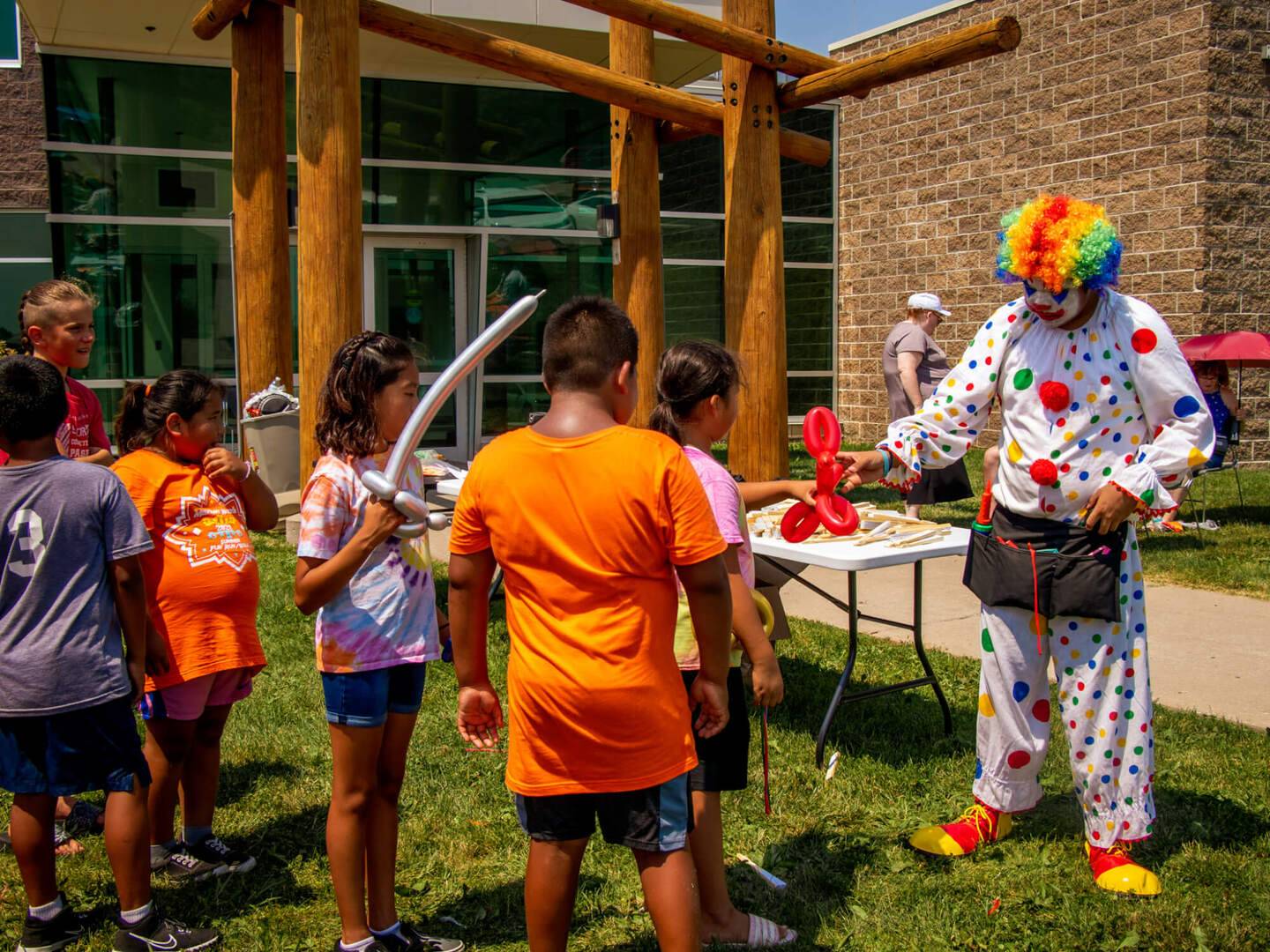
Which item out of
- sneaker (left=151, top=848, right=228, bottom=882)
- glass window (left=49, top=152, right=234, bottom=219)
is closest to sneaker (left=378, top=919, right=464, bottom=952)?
sneaker (left=151, top=848, right=228, bottom=882)

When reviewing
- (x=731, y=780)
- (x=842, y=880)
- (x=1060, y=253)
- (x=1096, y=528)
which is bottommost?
(x=842, y=880)

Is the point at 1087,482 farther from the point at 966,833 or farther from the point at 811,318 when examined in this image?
the point at 811,318

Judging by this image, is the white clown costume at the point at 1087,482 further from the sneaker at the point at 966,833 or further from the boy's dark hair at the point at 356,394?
the boy's dark hair at the point at 356,394

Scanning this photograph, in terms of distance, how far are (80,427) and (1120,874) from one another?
3.87m

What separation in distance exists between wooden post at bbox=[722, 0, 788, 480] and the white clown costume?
342 cm

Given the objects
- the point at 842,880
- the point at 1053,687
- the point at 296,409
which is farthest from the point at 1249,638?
the point at 296,409

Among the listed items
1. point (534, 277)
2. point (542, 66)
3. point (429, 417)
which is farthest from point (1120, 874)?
point (534, 277)

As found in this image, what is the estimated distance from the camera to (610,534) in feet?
8.13

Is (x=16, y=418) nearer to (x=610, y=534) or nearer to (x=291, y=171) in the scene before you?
(x=610, y=534)

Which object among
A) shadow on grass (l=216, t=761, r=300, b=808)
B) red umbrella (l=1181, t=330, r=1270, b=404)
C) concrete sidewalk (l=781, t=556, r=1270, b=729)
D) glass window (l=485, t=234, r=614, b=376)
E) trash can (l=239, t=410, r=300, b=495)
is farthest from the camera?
glass window (l=485, t=234, r=614, b=376)

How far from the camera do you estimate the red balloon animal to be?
355 centimetres

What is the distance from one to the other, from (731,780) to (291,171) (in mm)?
12291

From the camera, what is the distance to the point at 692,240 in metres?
17.0

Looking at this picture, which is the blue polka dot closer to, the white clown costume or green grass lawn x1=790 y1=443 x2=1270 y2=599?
the white clown costume
